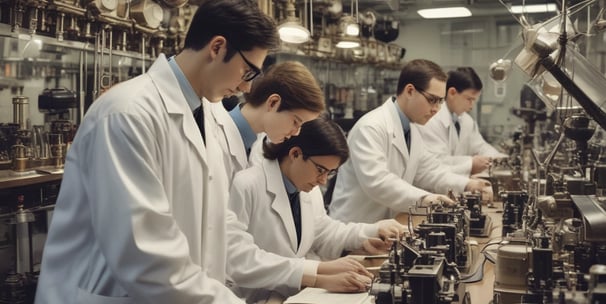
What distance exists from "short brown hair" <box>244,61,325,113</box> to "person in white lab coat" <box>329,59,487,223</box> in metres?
1.25

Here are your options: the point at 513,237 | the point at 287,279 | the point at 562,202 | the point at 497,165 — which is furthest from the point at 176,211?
the point at 497,165

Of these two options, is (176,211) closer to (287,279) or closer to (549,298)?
(287,279)

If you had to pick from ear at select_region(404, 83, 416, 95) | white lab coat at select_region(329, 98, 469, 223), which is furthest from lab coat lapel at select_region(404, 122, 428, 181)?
ear at select_region(404, 83, 416, 95)

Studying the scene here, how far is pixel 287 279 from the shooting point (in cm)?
238

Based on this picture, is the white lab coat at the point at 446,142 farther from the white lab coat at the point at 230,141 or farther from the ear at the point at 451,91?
the white lab coat at the point at 230,141

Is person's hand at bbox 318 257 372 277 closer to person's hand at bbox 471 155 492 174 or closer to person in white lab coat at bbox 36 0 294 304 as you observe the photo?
person in white lab coat at bbox 36 0 294 304

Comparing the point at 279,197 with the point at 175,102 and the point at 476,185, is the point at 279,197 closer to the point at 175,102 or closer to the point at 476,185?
the point at 175,102

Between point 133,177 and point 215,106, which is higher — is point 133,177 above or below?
below

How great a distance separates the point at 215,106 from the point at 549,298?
194 cm

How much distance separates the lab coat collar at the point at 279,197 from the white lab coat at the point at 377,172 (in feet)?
4.06

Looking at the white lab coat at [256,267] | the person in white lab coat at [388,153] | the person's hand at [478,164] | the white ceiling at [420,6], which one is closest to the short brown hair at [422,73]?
the person in white lab coat at [388,153]

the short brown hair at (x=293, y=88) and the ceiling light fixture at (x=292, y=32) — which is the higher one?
the ceiling light fixture at (x=292, y=32)

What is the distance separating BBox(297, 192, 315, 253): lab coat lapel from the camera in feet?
9.12

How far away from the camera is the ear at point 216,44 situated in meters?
1.75
